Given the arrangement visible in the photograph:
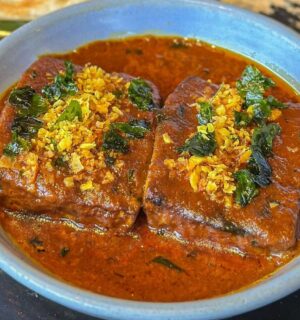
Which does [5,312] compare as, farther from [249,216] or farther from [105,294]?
Answer: [249,216]

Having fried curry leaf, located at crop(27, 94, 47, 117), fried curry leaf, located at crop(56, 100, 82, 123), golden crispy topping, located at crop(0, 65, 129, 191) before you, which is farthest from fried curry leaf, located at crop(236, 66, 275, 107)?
fried curry leaf, located at crop(27, 94, 47, 117)

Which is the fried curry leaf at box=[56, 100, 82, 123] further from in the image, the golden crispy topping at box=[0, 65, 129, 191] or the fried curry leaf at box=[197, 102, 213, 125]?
the fried curry leaf at box=[197, 102, 213, 125]

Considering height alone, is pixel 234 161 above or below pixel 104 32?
above

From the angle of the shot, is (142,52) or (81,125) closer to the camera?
(81,125)

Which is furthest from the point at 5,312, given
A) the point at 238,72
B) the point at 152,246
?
the point at 238,72

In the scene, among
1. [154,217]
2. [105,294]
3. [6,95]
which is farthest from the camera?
[6,95]

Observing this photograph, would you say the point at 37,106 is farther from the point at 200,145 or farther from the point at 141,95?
the point at 200,145

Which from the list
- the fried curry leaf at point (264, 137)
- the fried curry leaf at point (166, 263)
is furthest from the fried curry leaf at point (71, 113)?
the fried curry leaf at point (264, 137)

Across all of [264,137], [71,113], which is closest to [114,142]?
[71,113]
